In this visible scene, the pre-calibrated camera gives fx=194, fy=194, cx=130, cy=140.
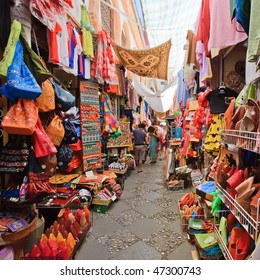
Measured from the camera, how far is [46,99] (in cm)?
166

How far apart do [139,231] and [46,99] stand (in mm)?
2009

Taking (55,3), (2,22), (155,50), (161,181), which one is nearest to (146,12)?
(155,50)

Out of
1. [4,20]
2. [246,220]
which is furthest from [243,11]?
[4,20]

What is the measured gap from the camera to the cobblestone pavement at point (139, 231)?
83.1 inches

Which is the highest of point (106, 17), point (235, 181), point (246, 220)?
point (106, 17)

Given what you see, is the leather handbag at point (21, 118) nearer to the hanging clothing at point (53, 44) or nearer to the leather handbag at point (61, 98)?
the leather handbag at point (61, 98)

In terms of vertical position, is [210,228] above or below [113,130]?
below

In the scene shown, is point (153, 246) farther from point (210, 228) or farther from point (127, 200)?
point (127, 200)

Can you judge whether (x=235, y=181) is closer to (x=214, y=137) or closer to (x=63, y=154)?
(x=214, y=137)

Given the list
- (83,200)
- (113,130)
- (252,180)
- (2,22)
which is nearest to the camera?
(252,180)

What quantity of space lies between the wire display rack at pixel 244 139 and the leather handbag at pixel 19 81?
4.45 ft
